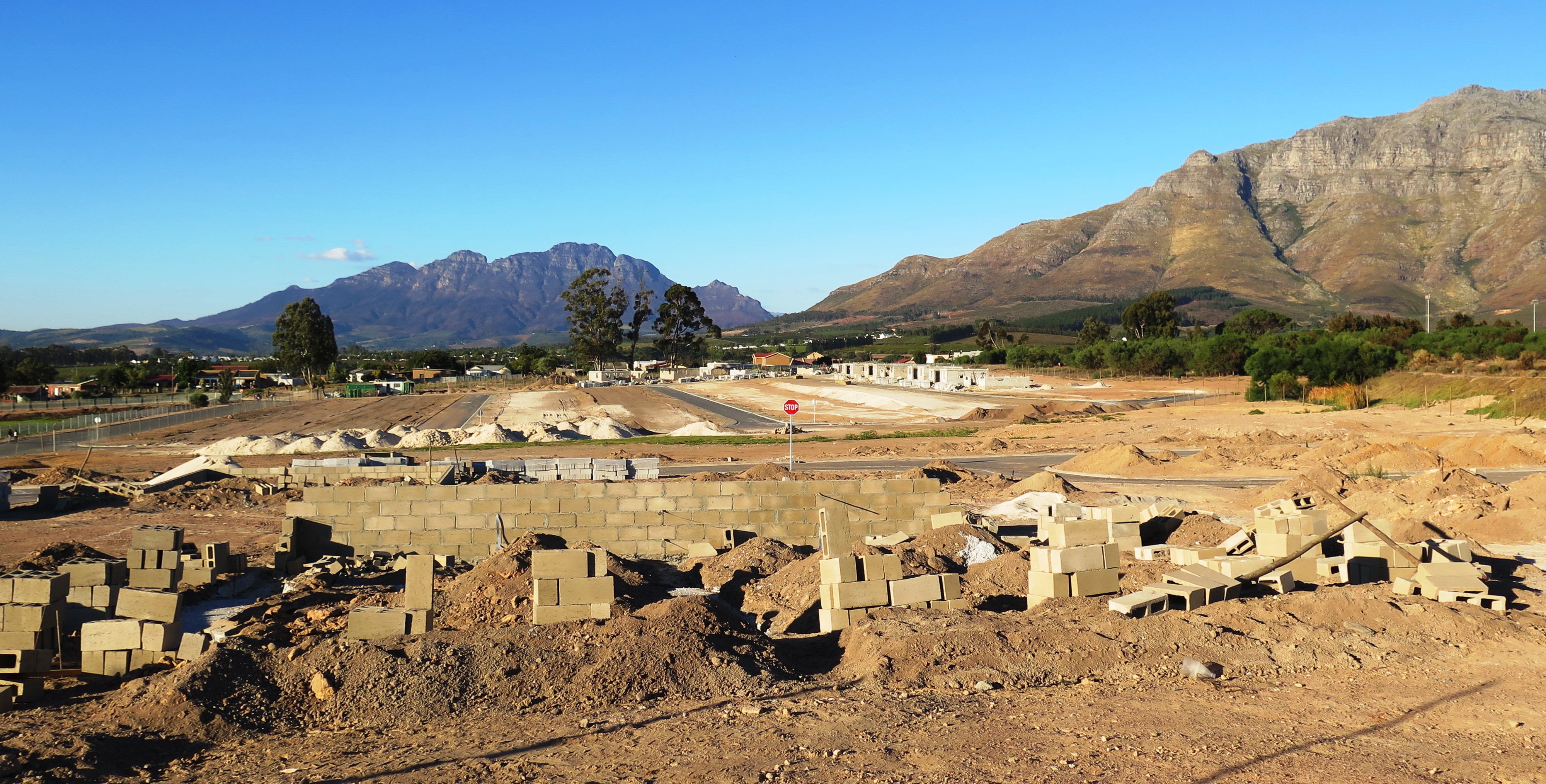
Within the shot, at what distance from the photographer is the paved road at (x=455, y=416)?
5830cm

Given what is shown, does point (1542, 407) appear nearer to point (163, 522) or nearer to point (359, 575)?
point (359, 575)

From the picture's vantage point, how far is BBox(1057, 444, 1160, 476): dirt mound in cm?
2977

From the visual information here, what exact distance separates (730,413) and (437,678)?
55378 mm

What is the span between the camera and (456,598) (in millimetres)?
12930

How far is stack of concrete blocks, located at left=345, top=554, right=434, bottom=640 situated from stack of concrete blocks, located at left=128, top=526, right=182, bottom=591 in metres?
5.09

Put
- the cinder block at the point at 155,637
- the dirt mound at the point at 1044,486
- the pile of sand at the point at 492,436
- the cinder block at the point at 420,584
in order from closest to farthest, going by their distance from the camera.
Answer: the cinder block at the point at 420,584 → the cinder block at the point at 155,637 → the dirt mound at the point at 1044,486 → the pile of sand at the point at 492,436

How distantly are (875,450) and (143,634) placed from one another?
28.8 meters

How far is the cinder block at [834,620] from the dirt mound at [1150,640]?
41 centimetres

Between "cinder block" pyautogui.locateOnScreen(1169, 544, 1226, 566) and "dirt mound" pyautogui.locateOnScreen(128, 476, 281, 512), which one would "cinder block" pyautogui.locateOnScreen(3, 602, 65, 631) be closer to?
"dirt mound" pyautogui.locateOnScreen(128, 476, 281, 512)

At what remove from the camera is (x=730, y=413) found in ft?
212

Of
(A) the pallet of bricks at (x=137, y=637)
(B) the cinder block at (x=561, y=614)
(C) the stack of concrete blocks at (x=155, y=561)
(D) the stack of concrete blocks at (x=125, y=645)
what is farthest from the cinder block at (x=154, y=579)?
(B) the cinder block at (x=561, y=614)

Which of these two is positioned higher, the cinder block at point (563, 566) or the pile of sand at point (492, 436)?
the cinder block at point (563, 566)

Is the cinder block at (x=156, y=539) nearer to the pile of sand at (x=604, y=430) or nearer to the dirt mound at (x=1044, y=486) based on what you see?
the dirt mound at (x=1044, y=486)

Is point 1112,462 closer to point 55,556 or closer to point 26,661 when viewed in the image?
point 55,556
